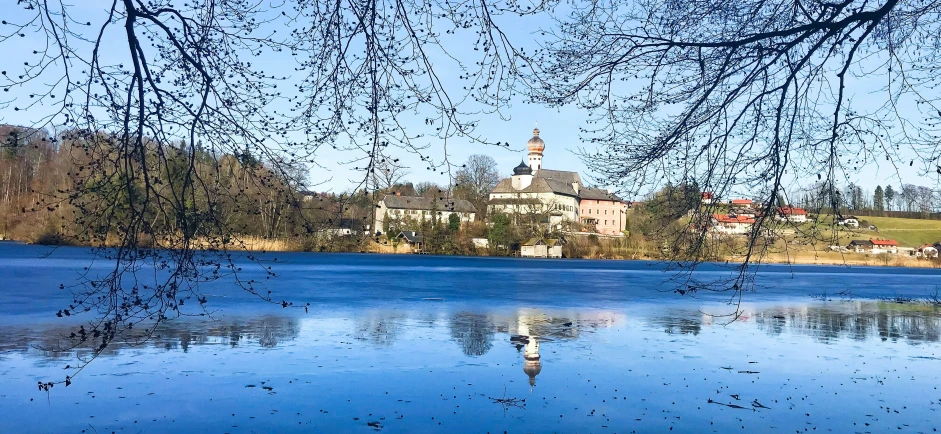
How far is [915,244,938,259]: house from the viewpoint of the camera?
70625 mm

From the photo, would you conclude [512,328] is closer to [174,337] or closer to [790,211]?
[174,337]

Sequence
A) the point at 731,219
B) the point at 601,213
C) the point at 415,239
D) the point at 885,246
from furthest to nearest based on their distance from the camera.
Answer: the point at 601,213 < the point at 415,239 < the point at 885,246 < the point at 731,219

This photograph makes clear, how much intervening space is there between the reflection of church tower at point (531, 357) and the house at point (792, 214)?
15.8ft

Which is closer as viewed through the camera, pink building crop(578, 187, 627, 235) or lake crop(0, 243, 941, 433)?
lake crop(0, 243, 941, 433)

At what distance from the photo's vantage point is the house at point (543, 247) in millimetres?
78938

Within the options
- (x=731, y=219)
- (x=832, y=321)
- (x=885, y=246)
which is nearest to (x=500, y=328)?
(x=832, y=321)

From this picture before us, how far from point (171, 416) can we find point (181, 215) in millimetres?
4377

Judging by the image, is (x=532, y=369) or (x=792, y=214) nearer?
(x=792, y=214)

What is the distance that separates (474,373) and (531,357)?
69.8 inches

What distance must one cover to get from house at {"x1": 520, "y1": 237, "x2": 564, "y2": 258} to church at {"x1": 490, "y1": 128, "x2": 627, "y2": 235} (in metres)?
8.29

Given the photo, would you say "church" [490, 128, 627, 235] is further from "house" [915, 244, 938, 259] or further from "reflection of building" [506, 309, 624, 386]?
"reflection of building" [506, 309, 624, 386]

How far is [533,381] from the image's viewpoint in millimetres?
10617

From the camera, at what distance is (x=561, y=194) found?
102m

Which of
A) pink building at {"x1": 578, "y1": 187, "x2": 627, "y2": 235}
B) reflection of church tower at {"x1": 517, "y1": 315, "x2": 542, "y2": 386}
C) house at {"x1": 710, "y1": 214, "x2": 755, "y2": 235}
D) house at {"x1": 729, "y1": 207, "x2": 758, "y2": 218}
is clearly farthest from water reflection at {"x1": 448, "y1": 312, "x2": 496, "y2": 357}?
pink building at {"x1": 578, "y1": 187, "x2": 627, "y2": 235}
